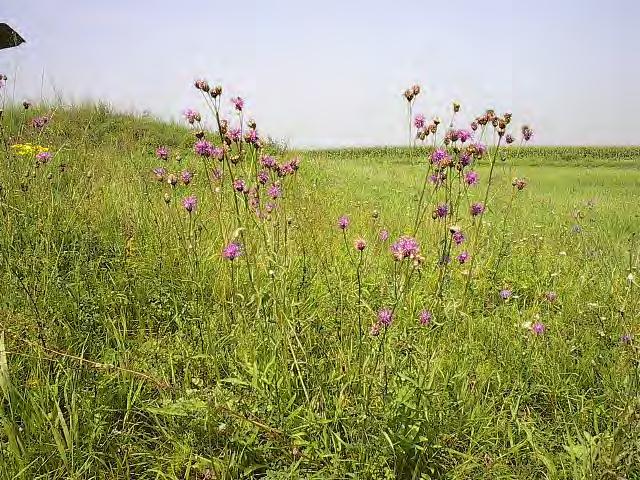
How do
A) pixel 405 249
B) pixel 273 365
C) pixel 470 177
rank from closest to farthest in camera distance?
pixel 405 249
pixel 273 365
pixel 470 177

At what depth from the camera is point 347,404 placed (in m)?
1.67

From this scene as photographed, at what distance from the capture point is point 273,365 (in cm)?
177

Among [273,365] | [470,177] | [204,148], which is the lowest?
[273,365]

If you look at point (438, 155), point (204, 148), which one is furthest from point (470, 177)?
point (204, 148)

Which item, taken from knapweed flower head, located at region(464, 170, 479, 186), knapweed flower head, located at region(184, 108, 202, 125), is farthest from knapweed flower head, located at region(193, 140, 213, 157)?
knapweed flower head, located at region(464, 170, 479, 186)

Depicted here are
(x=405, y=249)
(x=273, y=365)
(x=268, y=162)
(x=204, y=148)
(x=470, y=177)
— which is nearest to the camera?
(x=405, y=249)

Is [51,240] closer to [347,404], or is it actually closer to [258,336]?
[258,336]

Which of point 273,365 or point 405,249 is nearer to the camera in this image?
point 405,249

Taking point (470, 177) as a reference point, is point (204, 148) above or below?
above

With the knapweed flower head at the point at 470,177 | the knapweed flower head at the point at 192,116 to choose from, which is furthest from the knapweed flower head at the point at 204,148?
the knapweed flower head at the point at 470,177

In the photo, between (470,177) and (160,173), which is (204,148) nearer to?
(160,173)

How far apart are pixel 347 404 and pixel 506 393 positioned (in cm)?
74

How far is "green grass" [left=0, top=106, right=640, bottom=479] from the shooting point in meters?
1.50

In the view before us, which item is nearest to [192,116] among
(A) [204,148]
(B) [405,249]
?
(A) [204,148]
